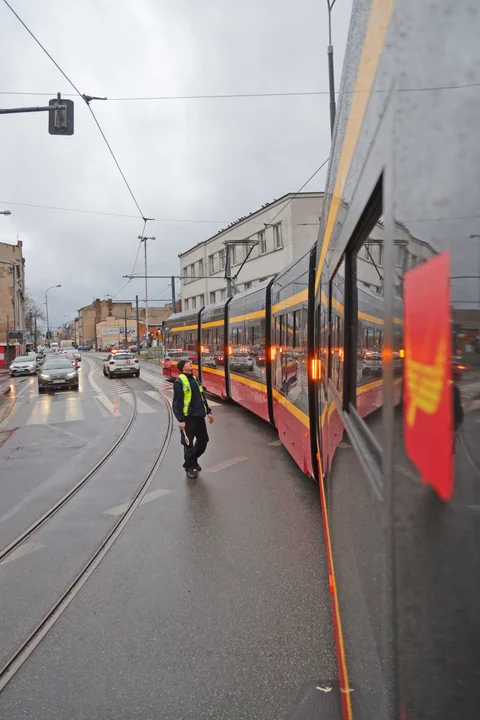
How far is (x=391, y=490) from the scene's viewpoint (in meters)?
1.05

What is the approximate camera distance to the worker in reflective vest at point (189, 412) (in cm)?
708

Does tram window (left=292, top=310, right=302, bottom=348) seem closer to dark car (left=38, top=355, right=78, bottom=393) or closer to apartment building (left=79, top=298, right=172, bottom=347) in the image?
dark car (left=38, top=355, right=78, bottom=393)

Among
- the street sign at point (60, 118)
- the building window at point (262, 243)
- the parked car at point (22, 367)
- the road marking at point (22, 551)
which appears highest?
the building window at point (262, 243)

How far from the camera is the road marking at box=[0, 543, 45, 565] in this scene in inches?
179

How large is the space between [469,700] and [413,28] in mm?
1195

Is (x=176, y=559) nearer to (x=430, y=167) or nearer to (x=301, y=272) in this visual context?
(x=301, y=272)

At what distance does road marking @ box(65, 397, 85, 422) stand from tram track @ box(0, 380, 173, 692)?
4823mm

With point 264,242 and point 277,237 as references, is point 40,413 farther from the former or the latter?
point 264,242

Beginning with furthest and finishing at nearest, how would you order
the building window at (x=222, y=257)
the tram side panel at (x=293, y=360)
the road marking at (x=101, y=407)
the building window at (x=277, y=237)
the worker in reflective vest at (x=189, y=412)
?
the building window at (x=222, y=257), the building window at (x=277, y=237), the road marking at (x=101, y=407), the worker in reflective vest at (x=189, y=412), the tram side panel at (x=293, y=360)

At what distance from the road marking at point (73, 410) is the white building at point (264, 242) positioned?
10.2 m

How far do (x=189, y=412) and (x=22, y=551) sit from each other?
292 centimetres

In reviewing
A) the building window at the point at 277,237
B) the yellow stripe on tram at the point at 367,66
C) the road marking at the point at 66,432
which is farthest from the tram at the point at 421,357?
the building window at the point at 277,237

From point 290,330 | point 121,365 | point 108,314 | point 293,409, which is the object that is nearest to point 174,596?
point 293,409

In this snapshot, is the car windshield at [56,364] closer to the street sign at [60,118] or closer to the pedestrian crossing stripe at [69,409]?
the pedestrian crossing stripe at [69,409]
